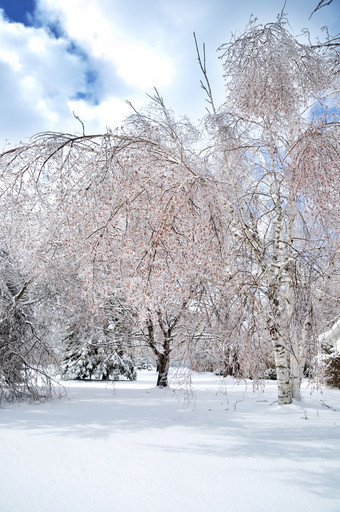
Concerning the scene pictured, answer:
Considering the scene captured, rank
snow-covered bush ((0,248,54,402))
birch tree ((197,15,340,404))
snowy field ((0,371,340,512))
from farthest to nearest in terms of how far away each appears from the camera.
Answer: snow-covered bush ((0,248,54,402))
birch tree ((197,15,340,404))
snowy field ((0,371,340,512))

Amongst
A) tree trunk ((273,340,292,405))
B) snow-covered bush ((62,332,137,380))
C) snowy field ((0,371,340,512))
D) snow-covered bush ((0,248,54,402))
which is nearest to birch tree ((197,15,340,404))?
tree trunk ((273,340,292,405))

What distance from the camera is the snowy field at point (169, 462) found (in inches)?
117

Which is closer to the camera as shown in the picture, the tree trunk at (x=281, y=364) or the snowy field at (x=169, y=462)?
the snowy field at (x=169, y=462)

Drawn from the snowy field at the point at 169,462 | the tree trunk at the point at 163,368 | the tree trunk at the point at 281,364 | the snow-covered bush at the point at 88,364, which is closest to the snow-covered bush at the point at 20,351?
the snowy field at the point at 169,462

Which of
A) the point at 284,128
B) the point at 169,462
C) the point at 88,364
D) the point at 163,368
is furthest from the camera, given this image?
the point at 88,364

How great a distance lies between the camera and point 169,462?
13.1ft

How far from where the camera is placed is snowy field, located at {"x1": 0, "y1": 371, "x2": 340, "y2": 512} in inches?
117

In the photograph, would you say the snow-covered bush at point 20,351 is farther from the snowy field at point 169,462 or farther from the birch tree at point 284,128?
the birch tree at point 284,128

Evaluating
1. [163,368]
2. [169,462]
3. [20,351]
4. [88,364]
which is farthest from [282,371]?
[88,364]

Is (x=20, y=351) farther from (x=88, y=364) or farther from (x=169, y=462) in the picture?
(x=88, y=364)

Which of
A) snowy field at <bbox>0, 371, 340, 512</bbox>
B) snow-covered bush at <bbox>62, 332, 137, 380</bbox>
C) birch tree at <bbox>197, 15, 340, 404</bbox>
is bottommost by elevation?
snowy field at <bbox>0, 371, 340, 512</bbox>

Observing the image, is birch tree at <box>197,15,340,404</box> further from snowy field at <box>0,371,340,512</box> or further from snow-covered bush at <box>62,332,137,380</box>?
snow-covered bush at <box>62,332,137,380</box>

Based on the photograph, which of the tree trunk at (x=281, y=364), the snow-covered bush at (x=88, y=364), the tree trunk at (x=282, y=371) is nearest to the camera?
the tree trunk at (x=281, y=364)

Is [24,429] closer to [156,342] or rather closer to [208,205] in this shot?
[208,205]
